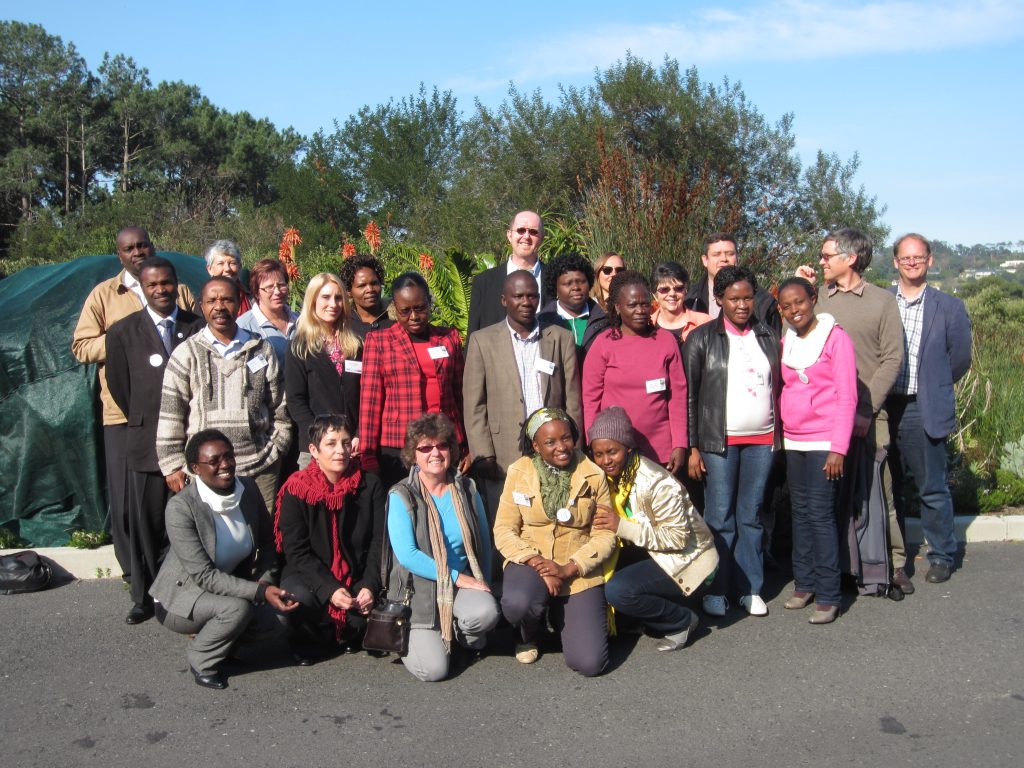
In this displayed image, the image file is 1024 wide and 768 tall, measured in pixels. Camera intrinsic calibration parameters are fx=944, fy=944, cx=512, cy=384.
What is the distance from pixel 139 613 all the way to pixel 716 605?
3.40 metres

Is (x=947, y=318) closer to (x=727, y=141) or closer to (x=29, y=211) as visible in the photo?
(x=727, y=141)

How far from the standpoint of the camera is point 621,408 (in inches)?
206

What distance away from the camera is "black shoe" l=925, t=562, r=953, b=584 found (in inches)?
240

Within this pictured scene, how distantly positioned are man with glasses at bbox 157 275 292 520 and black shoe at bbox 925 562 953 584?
13.7 feet

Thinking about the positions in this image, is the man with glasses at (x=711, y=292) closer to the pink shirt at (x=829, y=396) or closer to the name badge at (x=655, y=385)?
the pink shirt at (x=829, y=396)

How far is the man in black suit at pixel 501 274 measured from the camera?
6.50 meters

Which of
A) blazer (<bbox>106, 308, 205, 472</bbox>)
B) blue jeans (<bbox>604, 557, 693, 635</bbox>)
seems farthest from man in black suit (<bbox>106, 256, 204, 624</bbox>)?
blue jeans (<bbox>604, 557, 693, 635</bbox>)

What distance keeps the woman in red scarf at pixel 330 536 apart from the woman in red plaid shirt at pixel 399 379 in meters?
0.38

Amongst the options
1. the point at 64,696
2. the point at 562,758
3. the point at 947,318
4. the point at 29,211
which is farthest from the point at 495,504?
the point at 29,211

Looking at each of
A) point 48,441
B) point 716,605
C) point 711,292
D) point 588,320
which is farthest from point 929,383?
point 48,441

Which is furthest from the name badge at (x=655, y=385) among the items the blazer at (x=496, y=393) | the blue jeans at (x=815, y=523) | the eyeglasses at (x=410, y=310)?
the eyeglasses at (x=410, y=310)

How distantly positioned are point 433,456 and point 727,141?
17.2m

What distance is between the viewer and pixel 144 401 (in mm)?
5566

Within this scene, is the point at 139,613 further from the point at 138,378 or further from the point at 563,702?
the point at 563,702
